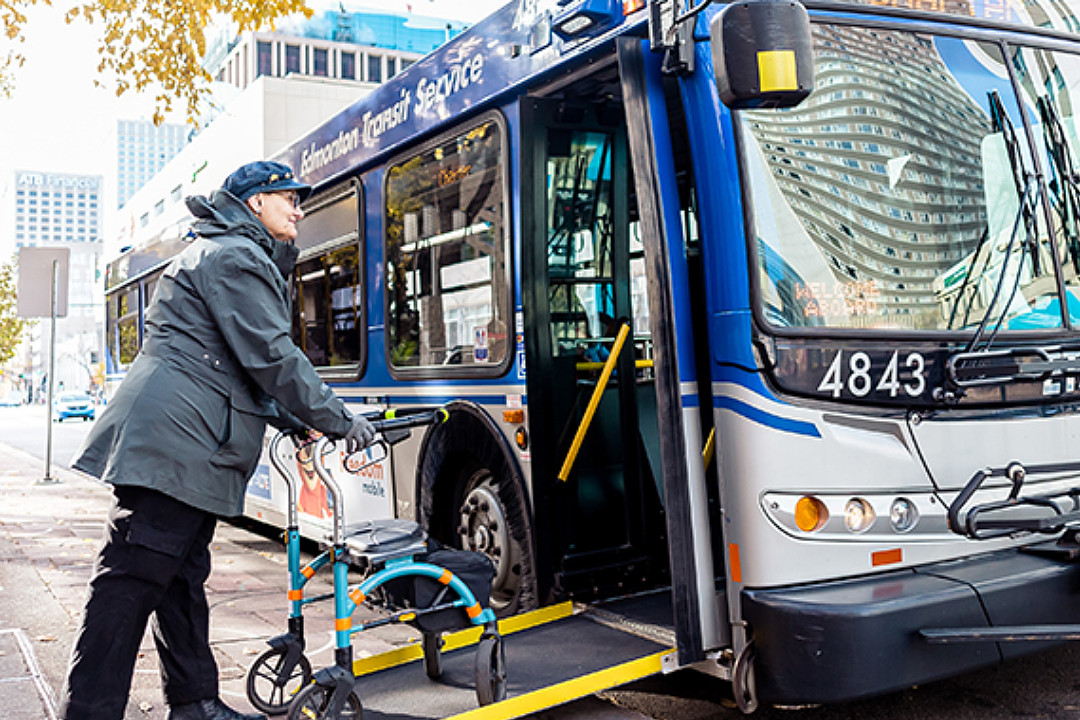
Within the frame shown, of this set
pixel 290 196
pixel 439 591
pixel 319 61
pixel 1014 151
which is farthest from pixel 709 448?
pixel 319 61

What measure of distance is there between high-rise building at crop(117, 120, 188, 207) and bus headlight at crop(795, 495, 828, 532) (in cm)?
7132

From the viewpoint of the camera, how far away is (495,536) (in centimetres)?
499

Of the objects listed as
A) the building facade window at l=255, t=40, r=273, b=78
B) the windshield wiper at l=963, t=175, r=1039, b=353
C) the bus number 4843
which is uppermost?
the building facade window at l=255, t=40, r=273, b=78

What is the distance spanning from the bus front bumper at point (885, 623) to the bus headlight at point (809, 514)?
0.64 feet

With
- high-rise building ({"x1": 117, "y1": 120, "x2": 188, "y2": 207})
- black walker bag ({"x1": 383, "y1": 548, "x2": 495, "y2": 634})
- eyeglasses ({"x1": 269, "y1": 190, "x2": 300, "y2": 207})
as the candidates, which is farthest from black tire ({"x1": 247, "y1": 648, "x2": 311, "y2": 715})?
high-rise building ({"x1": 117, "y1": 120, "x2": 188, "y2": 207})

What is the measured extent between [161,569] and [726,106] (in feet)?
7.84

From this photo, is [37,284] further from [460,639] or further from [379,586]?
[379,586]

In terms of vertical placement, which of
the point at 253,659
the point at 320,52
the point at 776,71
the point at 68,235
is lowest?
the point at 253,659

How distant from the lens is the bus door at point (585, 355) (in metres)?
4.66

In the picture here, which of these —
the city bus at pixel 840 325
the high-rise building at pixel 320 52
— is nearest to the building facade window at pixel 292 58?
the high-rise building at pixel 320 52

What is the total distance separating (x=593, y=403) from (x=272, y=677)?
5.73 ft

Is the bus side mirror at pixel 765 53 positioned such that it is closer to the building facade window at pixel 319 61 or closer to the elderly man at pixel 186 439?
the elderly man at pixel 186 439

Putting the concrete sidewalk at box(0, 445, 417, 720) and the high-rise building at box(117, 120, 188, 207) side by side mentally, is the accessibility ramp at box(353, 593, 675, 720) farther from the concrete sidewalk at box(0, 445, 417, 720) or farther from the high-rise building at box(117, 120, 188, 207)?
the high-rise building at box(117, 120, 188, 207)

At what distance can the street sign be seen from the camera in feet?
43.6
